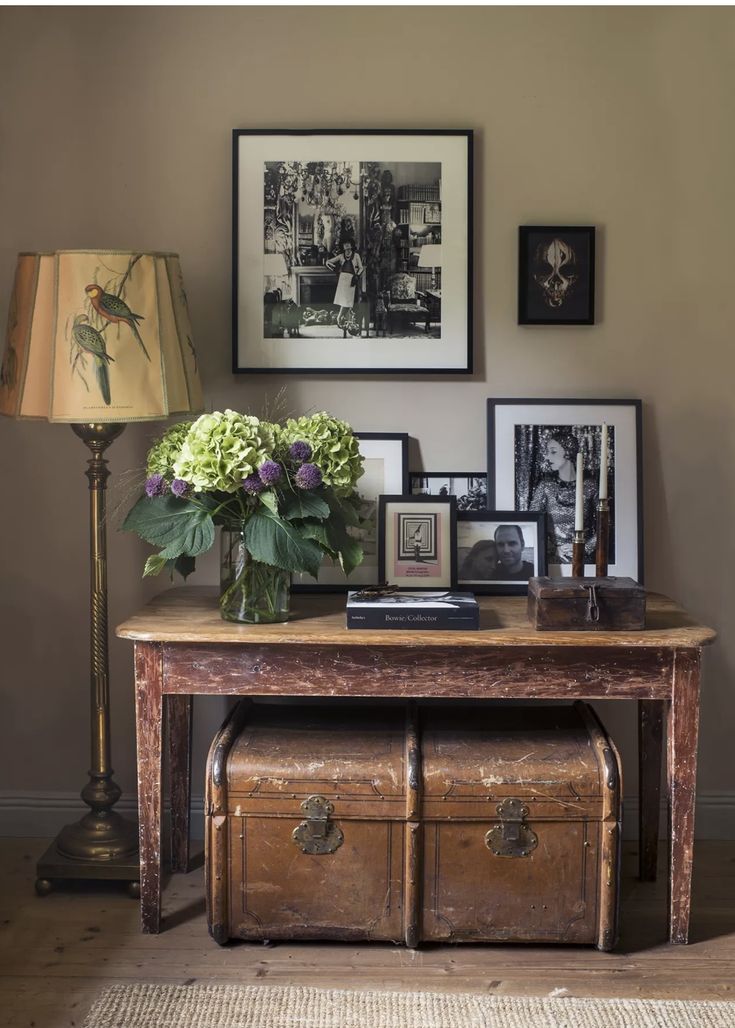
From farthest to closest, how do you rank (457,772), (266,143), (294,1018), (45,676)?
(45,676) → (266,143) → (457,772) → (294,1018)

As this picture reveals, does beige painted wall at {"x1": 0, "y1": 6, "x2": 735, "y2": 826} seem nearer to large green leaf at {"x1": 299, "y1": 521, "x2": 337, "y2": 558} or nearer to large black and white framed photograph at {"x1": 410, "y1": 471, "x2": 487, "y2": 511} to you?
large black and white framed photograph at {"x1": 410, "y1": 471, "x2": 487, "y2": 511}

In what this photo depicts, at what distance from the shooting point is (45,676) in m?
3.12

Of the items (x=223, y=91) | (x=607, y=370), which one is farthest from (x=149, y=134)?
(x=607, y=370)

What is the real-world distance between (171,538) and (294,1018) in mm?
1036

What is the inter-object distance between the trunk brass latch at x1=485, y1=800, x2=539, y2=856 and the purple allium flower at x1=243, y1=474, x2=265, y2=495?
88 cm

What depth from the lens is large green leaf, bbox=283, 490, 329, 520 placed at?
8.03 ft

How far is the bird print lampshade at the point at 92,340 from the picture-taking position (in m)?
2.50

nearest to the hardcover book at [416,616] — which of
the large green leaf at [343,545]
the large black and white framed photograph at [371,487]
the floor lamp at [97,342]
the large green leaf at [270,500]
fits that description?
the large green leaf at [343,545]

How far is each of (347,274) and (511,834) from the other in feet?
4.85

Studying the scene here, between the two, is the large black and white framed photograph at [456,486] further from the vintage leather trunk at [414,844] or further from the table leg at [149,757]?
the table leg at [149,757]

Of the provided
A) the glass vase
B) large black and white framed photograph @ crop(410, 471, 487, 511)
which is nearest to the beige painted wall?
large black and white framed photograph @ crop(410, 471, 487, 511)

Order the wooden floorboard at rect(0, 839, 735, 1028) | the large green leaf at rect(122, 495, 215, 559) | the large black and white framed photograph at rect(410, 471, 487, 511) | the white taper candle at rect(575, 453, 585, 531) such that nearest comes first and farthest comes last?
the wooden floorboard at rect(0, 839, 735, 1028)
the large green leaf at rect(122, 495, 215, 559)
the white taper candle at rect(575, 453, 585, 531)
the large black and white framed photograph at rect(410, 471, 487, 511)

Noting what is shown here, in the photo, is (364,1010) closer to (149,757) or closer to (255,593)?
(149,757)

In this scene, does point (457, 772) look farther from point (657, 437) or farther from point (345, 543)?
point (657, 437)
